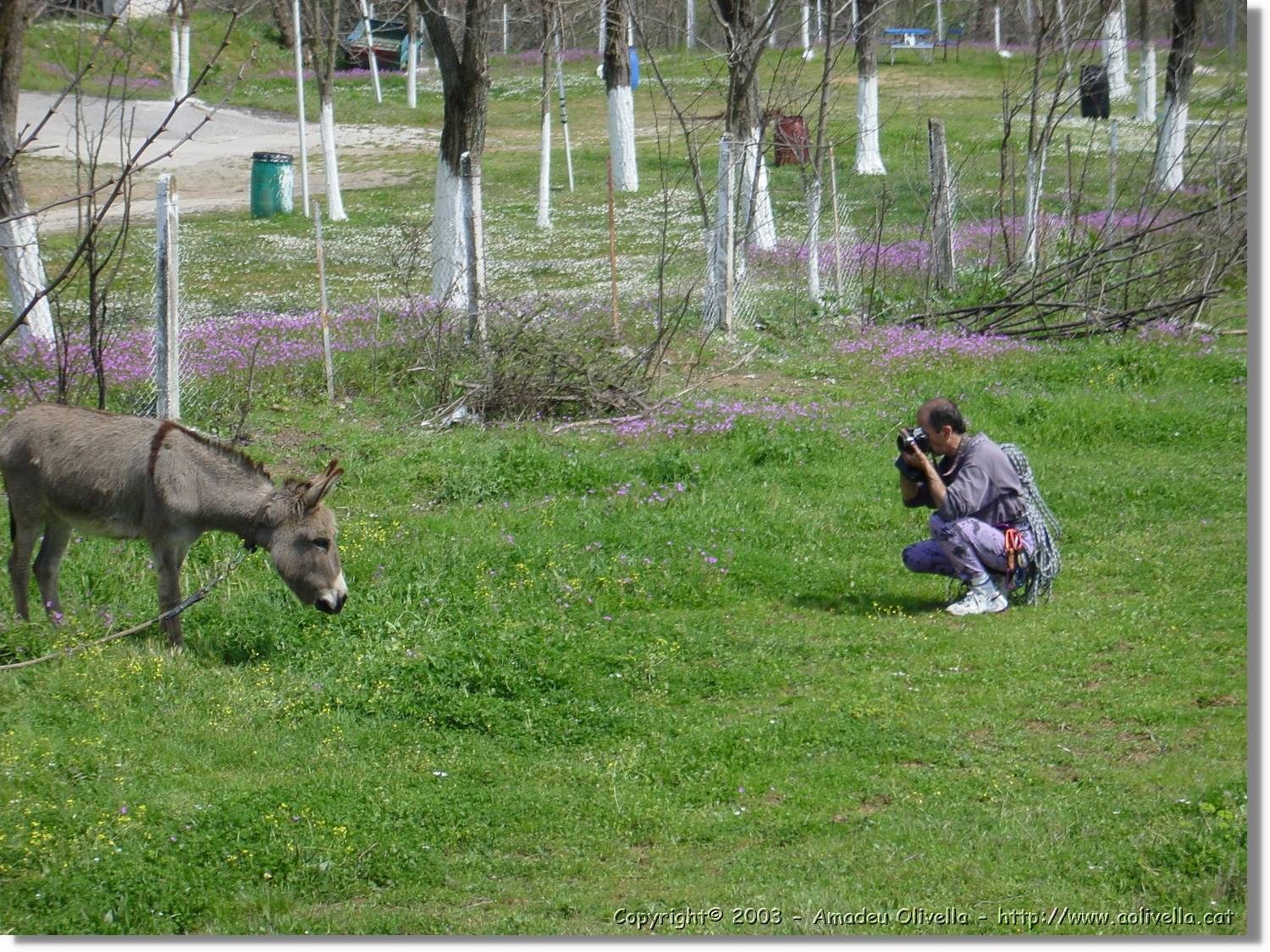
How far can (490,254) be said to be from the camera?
75.9ft

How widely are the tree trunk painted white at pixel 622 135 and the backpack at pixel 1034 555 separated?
2118 centimetres

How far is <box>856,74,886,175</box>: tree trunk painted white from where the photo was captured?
100 feet

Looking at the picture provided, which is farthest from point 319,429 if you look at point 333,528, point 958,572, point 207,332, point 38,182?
point 38,182

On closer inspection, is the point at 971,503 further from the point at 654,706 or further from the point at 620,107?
the point at 620,107

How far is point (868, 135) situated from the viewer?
101 feet

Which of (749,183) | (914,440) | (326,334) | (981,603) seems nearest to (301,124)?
(749,183)

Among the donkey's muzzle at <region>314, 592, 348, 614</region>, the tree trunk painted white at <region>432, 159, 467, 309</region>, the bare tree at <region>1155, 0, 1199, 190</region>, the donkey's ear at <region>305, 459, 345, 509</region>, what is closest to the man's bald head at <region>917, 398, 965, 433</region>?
the donkey's ear at <region>305, 459, 345, 509</region>

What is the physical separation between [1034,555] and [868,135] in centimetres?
2429

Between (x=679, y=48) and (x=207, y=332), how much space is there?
4177cm

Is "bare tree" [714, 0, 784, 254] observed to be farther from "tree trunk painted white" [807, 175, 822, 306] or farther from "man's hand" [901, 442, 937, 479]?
"man's hand" [901, 442, 937, 479]

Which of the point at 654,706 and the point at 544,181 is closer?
the point at 654,706

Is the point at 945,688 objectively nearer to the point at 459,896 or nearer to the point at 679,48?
the point at 459,896

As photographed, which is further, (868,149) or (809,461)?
(868,149)

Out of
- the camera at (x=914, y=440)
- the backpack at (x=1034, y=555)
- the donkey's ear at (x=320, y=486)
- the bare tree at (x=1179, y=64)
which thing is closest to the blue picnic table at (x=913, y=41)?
the bare tree at (x=1179, y=64)
